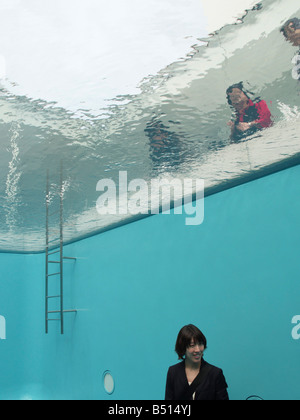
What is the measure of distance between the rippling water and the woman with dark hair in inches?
57.2

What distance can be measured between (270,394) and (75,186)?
2566 mm

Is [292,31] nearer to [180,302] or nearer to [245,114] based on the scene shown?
[245,114]

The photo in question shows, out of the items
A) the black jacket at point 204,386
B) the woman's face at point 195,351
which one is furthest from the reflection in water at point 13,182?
the black jacket at point 204,386

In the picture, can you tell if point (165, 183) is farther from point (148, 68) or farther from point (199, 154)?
point (148, 68)

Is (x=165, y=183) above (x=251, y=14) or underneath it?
underneath

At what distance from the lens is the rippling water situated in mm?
2109

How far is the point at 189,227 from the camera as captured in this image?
388cm

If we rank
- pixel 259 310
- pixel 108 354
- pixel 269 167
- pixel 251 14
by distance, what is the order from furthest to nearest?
pixel 108 354 → pixel 269 167 → pixel 259 310 → pixel 251 14

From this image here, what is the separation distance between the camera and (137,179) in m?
3.83

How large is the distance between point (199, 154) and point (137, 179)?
0.79 m

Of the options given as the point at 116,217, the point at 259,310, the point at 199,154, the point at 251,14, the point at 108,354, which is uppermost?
the point at 251,14
